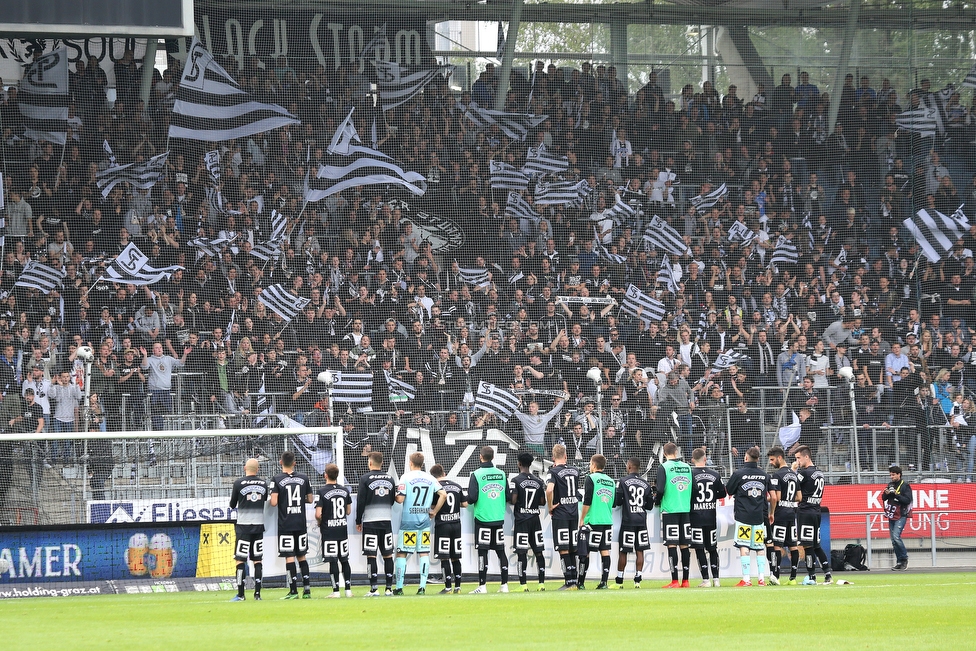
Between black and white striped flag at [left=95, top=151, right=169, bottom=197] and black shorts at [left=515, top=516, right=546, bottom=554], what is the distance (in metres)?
11.5

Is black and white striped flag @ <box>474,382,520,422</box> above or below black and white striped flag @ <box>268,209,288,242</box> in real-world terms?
below

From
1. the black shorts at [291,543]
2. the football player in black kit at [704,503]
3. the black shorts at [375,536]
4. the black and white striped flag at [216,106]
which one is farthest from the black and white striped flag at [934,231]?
the black shorts at [291,543]

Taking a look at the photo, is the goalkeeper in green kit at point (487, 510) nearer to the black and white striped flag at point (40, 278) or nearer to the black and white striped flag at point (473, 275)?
the black and white striped flag at point (473, 275)

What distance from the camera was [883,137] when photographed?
89.3 ft

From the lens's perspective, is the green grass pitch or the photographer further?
the photographer

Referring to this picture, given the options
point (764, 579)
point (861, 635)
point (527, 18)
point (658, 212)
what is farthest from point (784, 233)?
point (861, 635)

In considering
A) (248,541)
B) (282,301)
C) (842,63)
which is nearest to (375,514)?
(248,541)

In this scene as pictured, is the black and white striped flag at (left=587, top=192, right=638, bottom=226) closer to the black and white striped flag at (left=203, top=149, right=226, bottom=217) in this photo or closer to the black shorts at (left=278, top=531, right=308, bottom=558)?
the black and white striped flag at (left=203, top=149, right=226, bottom=217)

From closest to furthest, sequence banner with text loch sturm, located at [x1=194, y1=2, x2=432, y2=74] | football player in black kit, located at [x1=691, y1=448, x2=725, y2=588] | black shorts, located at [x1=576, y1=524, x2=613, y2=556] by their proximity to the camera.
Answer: football player in black kit, located at [x1=691, y1=448, x2=725, y2=588] < black shorts, located at [x1=576, y1=524, x2=613, y2=556] < banner with text loch sturm, located at [x1=194, y1=2, x2=432, y2=74]

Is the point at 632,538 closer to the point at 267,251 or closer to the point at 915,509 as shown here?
the point at 915,509

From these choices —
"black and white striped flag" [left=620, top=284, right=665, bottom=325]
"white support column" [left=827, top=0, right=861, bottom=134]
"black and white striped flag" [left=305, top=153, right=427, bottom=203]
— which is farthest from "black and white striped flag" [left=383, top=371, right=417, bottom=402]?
"white support column" [left=827, top=0, right=861, bottom=134]

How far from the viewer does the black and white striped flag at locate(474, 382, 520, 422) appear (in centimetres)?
2207

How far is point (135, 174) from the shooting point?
78.3 feet

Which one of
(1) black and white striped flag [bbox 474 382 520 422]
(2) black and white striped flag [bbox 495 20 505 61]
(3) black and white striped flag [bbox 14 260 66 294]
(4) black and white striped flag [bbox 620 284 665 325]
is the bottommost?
(1) black and white striped flag [bbox 474 382 520 422]
